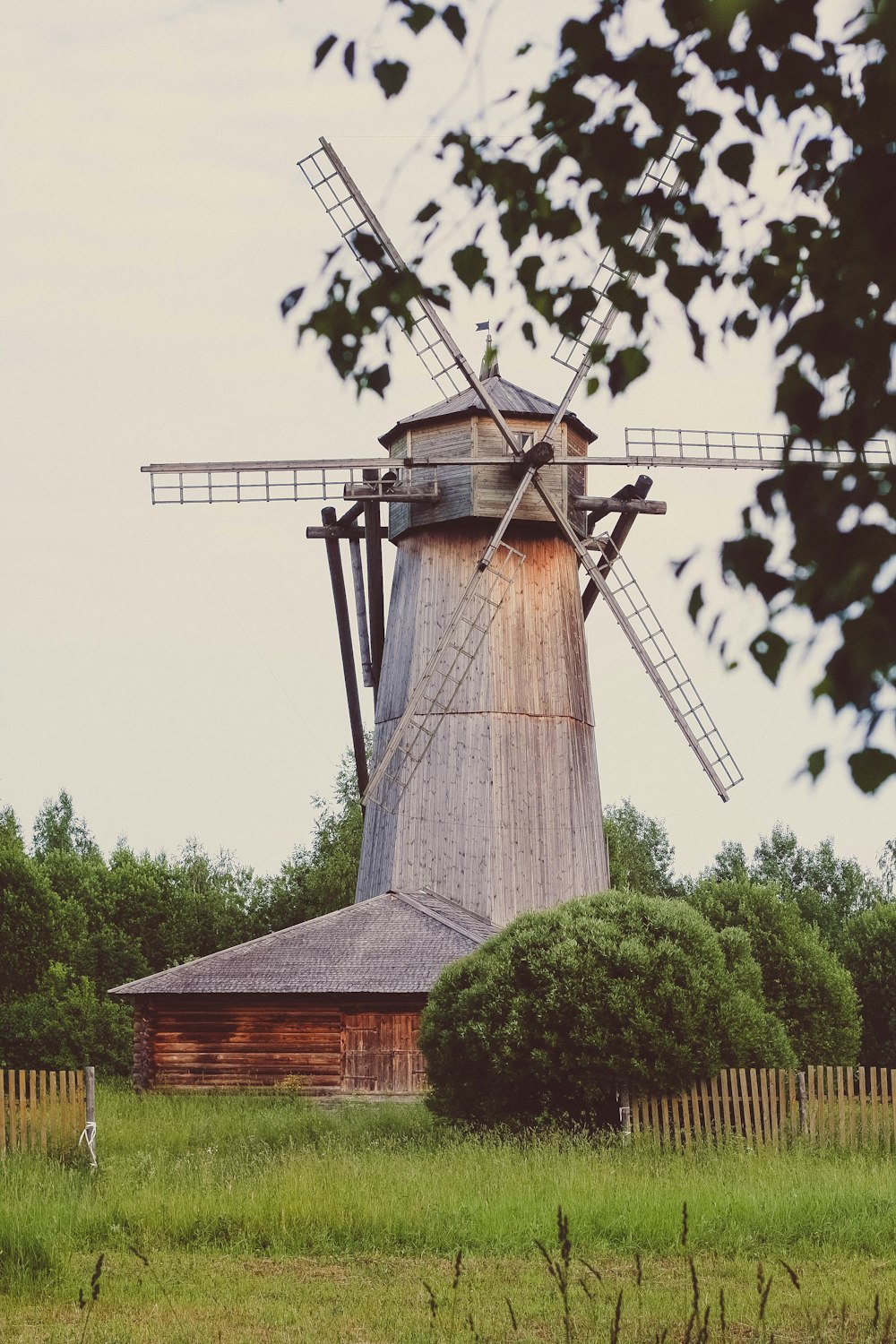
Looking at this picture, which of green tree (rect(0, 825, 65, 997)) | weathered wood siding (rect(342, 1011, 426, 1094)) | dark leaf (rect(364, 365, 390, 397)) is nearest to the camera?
dark leaf (rect(364, 365, 390, 397))

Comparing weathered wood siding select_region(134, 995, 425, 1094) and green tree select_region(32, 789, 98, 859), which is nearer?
weathered wood siding select_region(134, 995, 425, 1094)

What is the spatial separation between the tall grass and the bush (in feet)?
4.60

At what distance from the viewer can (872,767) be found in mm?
3396

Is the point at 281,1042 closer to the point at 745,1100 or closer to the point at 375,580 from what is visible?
the point at 375,580

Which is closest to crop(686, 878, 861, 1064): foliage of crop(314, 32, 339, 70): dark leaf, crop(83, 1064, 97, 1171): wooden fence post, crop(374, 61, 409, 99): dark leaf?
crop(83, 1064, 97, 1171): wooden fence post

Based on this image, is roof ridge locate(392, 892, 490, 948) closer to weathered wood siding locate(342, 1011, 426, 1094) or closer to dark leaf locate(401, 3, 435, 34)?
weathered wood siding locate(342, 1011, 426, 1094)

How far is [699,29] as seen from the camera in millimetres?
4754

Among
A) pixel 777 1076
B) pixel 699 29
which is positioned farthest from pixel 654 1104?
pixel 699 29

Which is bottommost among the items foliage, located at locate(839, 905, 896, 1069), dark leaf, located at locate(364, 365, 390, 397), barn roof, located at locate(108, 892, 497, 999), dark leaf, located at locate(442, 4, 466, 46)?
foliage, located at locate(839, 905, 896, 1069)

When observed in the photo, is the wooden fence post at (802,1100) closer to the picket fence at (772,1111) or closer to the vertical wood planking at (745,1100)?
the picket fence at (772,1111)

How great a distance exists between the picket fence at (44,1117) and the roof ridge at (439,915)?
791 cm

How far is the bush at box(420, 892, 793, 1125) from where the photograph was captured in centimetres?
1598

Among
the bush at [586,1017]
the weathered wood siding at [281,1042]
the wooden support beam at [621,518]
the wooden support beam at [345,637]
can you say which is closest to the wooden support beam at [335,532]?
the wooden support beam at [345,637]

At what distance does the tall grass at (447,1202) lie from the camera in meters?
10.5
